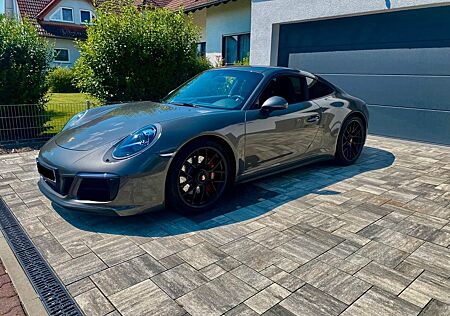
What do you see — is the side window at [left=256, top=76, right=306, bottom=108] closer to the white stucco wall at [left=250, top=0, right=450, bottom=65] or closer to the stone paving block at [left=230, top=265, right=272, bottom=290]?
the stone paving block at [left=230, top=265, right=272, bottom=290]

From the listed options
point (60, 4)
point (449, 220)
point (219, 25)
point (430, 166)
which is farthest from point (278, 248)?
point (60, 4)

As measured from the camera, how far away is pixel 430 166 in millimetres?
5242

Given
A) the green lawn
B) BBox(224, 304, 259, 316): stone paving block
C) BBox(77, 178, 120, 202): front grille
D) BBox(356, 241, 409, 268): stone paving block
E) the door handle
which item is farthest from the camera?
the green lawn

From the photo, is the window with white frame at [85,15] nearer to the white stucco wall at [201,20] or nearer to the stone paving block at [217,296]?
the white stucco wall at [201,20]

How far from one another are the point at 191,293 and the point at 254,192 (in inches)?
73.1

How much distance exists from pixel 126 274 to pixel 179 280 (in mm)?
373

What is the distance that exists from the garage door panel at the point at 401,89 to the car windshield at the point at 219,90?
14.6 feet

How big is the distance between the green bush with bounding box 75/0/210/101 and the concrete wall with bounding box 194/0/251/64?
158 inches

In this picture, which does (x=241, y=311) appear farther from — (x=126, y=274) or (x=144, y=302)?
(x=126, y=274)

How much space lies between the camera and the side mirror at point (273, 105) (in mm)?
3531

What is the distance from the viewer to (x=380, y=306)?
2035mm

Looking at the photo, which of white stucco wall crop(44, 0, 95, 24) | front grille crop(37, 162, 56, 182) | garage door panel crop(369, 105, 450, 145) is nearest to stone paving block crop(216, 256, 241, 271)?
front grille crop(37, 162, 56, 182)

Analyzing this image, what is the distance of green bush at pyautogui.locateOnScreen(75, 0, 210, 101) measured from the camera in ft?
21.4

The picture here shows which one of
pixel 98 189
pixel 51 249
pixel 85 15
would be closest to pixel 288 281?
pixel 98 189
